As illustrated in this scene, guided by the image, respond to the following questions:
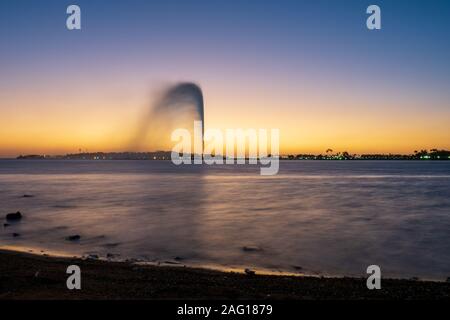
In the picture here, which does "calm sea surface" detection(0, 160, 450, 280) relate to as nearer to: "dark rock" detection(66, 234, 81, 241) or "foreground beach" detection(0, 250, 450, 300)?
"dark rock" detection(66, 234, 81, 241)

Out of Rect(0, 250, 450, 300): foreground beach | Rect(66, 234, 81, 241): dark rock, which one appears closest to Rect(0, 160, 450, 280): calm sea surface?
Rect(66, 234, 81, 241): dark rock

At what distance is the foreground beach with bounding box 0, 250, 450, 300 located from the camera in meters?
7.04

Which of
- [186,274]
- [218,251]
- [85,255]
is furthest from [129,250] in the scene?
[186,274]

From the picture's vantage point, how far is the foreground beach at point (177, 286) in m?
7.04

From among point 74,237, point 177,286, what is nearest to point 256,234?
point 74,237

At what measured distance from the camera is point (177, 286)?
25.4 ft

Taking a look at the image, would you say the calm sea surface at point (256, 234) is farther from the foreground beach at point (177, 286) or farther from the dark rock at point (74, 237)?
the foreground beach at point (177, 286)

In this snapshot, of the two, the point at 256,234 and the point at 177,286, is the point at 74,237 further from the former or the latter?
the point at 177,286

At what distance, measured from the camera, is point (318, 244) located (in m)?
14.9

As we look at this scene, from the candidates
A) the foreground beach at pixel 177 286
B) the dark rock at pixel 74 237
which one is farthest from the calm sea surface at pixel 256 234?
the foreground beach at pixel 177 286

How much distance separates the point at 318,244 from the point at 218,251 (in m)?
4.06

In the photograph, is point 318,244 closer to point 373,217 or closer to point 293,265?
point 293,265
